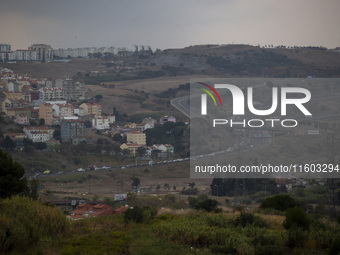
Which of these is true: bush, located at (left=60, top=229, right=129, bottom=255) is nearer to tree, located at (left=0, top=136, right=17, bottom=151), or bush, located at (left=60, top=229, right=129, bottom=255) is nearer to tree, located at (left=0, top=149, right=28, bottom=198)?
tree, located at (left=0, top=149, right=28, bottom=198)

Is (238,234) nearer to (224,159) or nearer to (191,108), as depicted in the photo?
(224,159)

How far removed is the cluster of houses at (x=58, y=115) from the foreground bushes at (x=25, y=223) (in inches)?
849

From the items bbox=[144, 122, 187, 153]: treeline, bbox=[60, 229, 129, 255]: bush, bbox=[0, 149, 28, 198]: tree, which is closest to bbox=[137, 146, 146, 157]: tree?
bbox=[144, 122, 187, 153]: treeline

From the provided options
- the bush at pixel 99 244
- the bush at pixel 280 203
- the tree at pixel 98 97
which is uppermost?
the tree at pixel 98 97

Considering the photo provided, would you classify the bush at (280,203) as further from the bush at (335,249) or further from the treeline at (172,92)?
the treeline at (172,92)

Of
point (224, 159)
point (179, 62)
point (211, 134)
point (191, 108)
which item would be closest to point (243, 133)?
point (211, 134)

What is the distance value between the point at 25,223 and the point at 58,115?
102 ft

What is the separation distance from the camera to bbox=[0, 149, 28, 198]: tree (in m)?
8.04

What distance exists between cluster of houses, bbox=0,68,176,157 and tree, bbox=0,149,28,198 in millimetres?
19009

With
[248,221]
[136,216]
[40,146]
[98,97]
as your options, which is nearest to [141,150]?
[40,146]

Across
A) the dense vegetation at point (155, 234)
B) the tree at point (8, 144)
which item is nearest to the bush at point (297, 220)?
the dense vegetation at point (155, 234)

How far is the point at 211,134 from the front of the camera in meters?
31.3

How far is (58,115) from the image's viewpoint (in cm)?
3597

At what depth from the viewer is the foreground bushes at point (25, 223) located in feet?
16.6
